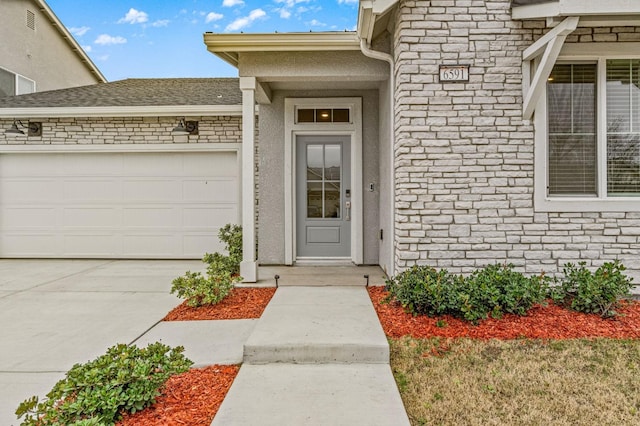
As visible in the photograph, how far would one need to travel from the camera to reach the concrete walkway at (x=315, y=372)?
7.28 feet

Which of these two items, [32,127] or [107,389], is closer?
[107,389]

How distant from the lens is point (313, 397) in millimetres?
2410

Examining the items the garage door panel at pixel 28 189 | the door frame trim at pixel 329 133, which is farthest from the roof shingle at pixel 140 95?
the door frame trim at pixel 329 133

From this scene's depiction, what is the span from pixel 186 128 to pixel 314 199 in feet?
9.39

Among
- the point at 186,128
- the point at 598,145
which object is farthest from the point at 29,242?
the point at 598,145

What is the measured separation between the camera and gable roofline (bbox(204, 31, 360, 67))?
4812 mm

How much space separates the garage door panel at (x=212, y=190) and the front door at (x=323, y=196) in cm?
173

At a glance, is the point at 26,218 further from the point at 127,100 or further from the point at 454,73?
the point at 454,73

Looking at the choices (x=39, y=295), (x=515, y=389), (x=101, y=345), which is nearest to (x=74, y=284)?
(x=39, y=295)

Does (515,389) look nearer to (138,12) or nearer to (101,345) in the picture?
(101,345)

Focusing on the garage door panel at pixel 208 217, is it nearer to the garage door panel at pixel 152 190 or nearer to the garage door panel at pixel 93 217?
the garage door panel at pixel 152 190

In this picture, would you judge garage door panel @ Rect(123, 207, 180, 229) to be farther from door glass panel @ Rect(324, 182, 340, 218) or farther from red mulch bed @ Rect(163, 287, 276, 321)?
red mulch bed @ Rect(163, 287, 276, 321)

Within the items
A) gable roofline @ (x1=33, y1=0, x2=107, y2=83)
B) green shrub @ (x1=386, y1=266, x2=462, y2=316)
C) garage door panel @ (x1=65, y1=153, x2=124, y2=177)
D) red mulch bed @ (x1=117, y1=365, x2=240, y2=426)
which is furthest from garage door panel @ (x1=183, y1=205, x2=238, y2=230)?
gable roofline @ (x1=33, y1=0, x2=107, y2=83)

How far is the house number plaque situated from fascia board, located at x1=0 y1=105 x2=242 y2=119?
3.89m
